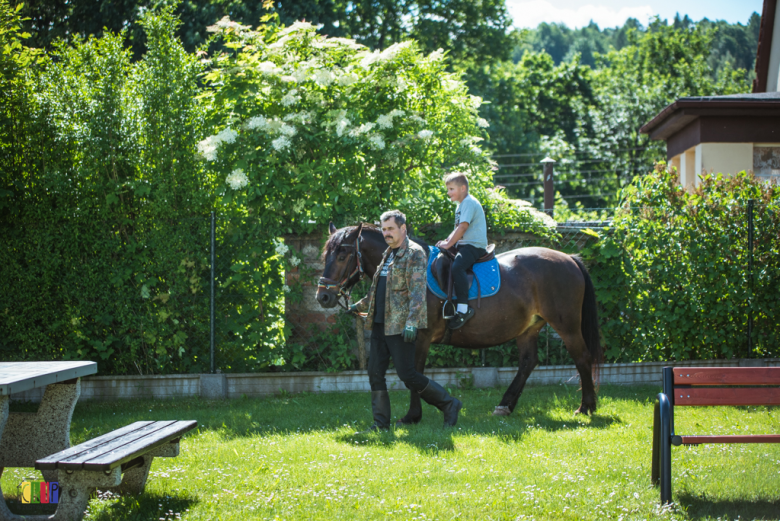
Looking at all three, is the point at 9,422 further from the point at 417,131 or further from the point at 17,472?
the point at 417,131

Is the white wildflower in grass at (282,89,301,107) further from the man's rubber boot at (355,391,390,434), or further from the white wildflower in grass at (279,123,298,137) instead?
the man's rubber boot at (355,391,390,434)

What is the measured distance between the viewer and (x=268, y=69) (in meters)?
8.39

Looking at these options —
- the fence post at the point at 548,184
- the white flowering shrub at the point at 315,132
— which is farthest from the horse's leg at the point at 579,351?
the fence post at the point at 548,184

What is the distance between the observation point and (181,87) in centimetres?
870

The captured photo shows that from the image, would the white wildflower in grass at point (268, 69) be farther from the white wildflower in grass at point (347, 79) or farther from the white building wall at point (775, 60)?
the white building wall at point (775, 60)

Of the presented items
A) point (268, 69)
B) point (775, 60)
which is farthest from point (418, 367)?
point (775, 60)

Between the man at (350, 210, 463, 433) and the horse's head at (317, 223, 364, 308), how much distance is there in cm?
27

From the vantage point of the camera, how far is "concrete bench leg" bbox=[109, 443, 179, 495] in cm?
450

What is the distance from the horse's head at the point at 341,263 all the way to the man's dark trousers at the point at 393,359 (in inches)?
19.9

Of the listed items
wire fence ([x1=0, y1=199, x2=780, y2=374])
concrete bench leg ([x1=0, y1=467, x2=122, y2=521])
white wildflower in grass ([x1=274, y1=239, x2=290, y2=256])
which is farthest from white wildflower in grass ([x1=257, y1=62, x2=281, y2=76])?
concrete bench leg ([x1=0, y1=467, x2=122, y2=521])

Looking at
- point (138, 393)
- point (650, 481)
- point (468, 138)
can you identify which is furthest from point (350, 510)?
point (468, 138)

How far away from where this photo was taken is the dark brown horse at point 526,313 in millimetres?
6617

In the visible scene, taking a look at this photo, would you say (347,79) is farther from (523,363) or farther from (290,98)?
(523,363)

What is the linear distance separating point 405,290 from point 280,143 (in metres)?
3.18
